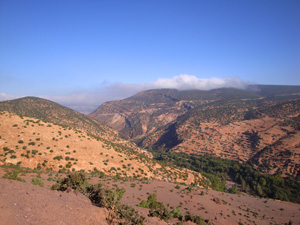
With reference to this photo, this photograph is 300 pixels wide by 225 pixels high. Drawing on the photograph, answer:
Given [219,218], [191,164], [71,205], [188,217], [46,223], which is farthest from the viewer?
[191,164]

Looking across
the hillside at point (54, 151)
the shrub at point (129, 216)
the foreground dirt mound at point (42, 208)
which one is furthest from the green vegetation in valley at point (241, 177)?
the foreground dirt mound at point (42, 208)

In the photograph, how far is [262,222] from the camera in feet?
62.5

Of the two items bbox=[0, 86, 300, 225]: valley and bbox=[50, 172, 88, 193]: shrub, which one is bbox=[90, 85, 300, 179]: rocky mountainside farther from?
bbox=[50, 172, 88, 193]: shrub

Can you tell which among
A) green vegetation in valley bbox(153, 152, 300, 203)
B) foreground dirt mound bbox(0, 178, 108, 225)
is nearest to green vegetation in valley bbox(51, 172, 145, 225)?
foreground dirt mound bbox(0, 178, 108, 225)

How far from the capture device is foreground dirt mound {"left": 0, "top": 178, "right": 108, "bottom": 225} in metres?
6.02

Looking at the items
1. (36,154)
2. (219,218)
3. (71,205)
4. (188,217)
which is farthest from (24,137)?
(219,218)

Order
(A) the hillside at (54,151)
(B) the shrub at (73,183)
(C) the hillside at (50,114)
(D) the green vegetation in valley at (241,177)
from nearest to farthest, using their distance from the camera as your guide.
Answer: (B) the shrub at (73,183) → (A) the hillside at (54,151) → (D) the green vegetation in valley at (241,177) → (C) the hillside at (50,114)

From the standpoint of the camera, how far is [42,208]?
696 centimetres

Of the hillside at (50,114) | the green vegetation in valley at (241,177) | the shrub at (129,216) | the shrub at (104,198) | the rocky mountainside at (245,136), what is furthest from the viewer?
the hillside at (50,114)

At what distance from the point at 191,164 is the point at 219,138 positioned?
3123cm

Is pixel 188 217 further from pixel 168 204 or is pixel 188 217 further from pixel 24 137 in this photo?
pixel 24 137

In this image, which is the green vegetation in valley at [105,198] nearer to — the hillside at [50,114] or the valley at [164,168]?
the valley at [164,168]

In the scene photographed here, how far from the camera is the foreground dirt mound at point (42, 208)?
6023 mm

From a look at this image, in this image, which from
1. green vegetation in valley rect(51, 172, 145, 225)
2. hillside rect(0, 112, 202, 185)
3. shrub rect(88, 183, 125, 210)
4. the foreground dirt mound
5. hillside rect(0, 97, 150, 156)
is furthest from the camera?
hillside rect(0, 97, 150, 156)
